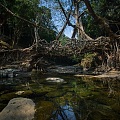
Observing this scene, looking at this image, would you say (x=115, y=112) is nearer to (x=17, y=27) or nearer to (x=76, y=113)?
(x=76, y=113)

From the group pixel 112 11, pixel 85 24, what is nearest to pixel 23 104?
pixel 112 11

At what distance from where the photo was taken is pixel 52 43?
41.9 ft

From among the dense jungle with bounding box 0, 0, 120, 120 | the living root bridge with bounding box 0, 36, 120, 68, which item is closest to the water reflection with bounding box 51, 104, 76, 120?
the dense jungle with bounding box 0, 0, 120, 120

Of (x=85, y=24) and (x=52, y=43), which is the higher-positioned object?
(x=85, y=24)

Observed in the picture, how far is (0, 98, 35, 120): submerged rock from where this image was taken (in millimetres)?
3757

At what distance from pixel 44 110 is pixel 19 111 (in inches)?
26.6

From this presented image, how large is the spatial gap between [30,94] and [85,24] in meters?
19.9

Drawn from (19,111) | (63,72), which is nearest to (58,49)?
(63,72)

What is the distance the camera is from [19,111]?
13.2 ft

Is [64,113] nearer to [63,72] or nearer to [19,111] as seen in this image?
[19,111]

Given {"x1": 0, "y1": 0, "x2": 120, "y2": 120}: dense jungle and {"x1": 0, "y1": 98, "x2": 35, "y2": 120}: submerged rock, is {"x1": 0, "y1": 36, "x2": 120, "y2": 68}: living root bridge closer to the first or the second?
{"x1": 0, "y1": 0, "x2": 120, "y2": 120}: dense jungle

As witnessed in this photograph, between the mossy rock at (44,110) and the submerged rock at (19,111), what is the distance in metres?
0.14

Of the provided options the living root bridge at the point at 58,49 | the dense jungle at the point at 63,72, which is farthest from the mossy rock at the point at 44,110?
the living root bridge at the point at 58,49

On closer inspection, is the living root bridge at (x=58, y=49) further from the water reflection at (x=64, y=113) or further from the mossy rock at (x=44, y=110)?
the water reflection at (x=64, y=113)
